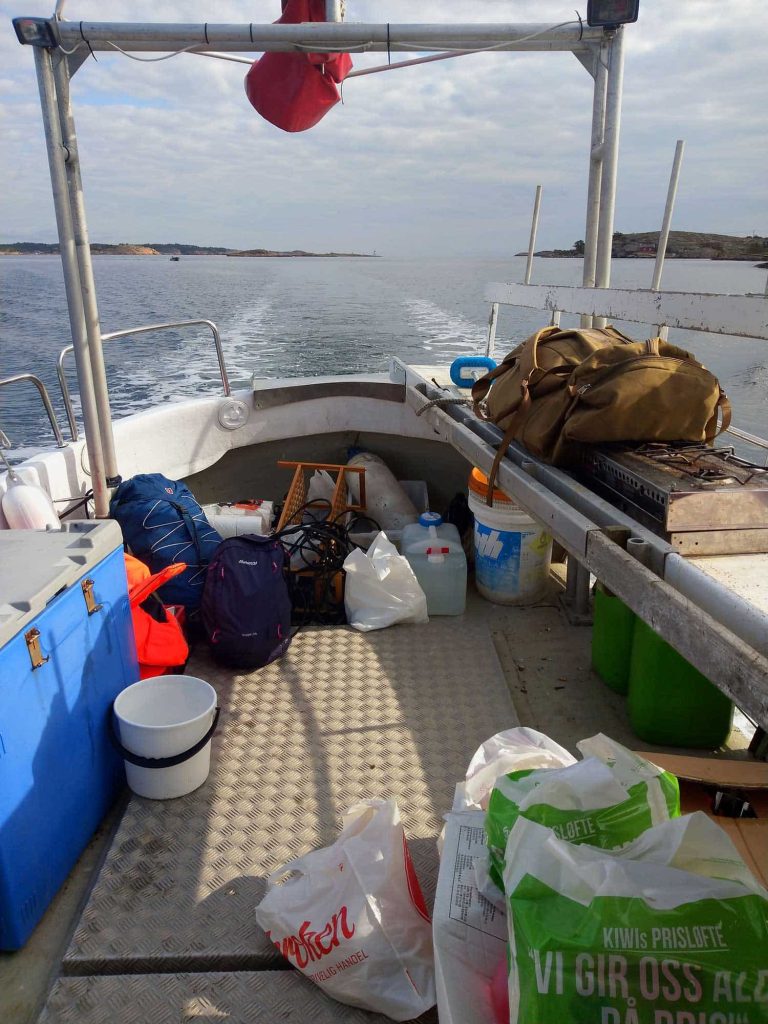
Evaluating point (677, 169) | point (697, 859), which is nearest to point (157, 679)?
point (697, 859)

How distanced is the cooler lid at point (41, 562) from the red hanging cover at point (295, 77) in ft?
6.77

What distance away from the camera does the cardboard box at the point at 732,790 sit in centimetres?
186

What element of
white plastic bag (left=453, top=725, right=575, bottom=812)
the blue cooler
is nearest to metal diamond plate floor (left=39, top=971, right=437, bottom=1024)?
the blue cooler

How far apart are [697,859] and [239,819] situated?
1.43 metres

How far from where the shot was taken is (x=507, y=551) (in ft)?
11.4

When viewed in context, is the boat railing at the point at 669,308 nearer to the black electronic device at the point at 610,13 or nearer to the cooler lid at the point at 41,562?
the black electronic device at the point at 610,13

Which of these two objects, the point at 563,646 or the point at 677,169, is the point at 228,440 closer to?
the point at 563,646

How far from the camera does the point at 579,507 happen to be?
6.14 ft

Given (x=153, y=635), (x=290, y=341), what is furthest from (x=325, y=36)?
(x=290, y=341)

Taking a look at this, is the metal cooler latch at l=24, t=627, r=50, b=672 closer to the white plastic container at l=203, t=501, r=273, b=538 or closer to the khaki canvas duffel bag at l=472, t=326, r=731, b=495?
the khaki canvas duffel bag at l=472, t=326, r=731, b=495

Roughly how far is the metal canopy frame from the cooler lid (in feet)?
3.85

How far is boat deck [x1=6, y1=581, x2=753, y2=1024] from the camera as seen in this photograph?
1655 mm

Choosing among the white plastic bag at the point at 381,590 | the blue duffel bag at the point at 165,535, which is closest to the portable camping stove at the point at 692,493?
the white plastic bag at the point at 381,590

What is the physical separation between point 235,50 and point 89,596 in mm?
2245
